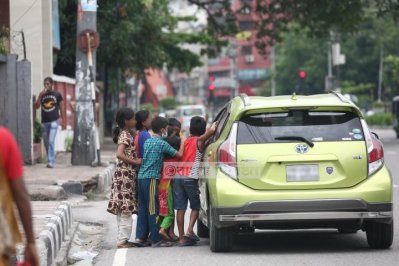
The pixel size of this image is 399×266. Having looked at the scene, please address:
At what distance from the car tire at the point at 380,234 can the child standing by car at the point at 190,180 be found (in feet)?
6.59

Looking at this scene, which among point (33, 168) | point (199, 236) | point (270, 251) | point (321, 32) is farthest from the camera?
point (321, 32)

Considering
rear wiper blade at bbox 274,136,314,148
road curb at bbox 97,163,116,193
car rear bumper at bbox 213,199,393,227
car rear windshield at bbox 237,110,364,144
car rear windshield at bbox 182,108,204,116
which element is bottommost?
road curb at bbox 97,163,116,193

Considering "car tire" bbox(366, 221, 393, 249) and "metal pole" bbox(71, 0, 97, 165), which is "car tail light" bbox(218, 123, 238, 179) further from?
"metal pole" bbox(71, 0, 97, 165)

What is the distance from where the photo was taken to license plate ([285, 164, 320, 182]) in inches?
393

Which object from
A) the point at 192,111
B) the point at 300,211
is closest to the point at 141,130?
the point at 300,211

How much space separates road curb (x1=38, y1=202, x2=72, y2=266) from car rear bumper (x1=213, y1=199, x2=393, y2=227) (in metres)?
1.68

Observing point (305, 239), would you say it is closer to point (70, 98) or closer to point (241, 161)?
point (241, 161)

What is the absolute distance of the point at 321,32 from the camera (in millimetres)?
37781

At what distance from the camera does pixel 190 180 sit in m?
11.4

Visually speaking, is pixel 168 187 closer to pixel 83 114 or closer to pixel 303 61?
pixel 83 114

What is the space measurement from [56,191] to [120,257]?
215 inches

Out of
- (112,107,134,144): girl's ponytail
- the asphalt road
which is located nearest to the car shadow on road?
the asphalt road

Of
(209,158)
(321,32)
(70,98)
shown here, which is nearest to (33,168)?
(70,98)

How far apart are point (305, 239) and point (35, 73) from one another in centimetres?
1357
